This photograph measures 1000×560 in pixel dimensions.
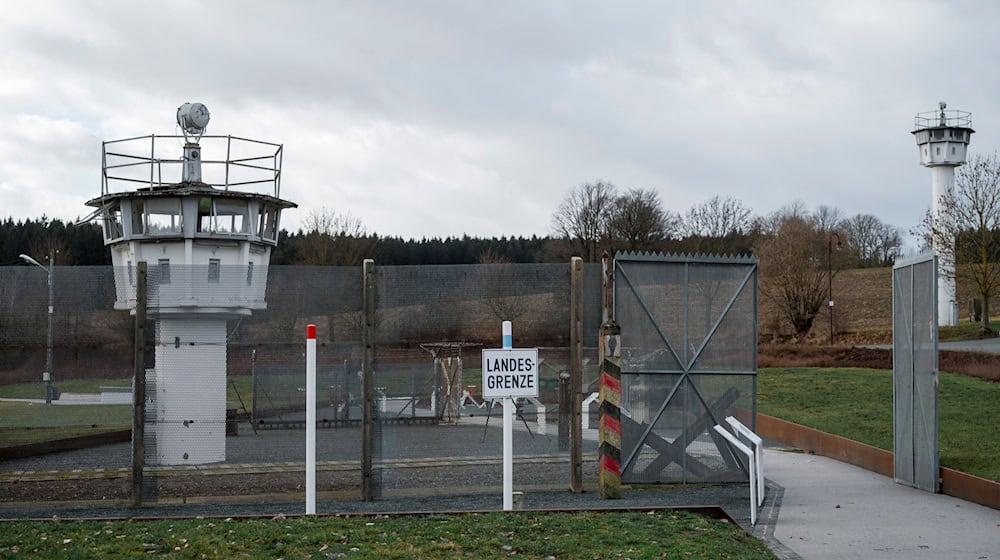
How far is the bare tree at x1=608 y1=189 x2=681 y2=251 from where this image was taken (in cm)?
8575

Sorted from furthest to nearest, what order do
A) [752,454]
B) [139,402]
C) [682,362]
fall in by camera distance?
1. [682,362]
2. [139,402]
3. [752,454]

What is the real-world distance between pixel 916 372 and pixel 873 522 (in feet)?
12.0

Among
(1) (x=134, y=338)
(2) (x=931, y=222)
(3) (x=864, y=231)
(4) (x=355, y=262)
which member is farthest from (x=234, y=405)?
(3) (x=864, y=231)

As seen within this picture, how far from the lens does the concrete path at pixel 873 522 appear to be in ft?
35.8

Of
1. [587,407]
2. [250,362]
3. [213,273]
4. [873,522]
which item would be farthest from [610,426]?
[213,273]

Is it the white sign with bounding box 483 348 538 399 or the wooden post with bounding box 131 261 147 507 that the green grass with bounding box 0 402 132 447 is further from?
the white sign with bounding box 483 348 538 399

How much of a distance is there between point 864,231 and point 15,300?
117 metres

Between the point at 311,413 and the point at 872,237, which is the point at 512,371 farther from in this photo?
the point at 872,237

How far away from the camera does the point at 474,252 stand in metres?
91.3

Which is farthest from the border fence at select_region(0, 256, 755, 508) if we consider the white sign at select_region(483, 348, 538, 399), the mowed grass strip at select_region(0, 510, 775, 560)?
the mowed grass strip at select_region(0, 510, 775, 560)

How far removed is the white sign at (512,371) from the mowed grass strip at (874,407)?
6.97 metres

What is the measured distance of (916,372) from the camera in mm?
15594

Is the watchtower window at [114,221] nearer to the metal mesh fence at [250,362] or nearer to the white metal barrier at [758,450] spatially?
the metal mesh fence at [250,362]

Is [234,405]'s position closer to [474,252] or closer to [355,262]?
[355,262]
